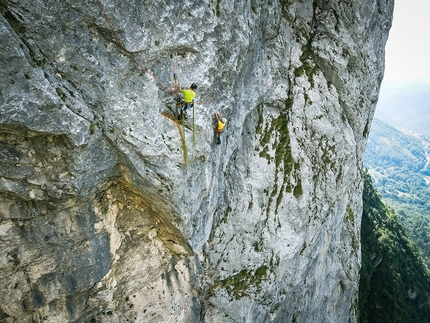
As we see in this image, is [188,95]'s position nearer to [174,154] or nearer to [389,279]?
[174,154]

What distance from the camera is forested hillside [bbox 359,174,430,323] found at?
4372cm

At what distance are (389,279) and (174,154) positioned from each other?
5217 centimetres

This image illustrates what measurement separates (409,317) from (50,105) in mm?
59126

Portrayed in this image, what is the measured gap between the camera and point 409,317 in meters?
45.1

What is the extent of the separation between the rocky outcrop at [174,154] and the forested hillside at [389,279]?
28.9m

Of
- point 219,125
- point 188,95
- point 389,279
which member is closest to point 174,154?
point 188,95

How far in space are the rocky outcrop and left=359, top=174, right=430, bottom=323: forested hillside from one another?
28.9 metres

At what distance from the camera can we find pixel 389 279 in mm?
47656

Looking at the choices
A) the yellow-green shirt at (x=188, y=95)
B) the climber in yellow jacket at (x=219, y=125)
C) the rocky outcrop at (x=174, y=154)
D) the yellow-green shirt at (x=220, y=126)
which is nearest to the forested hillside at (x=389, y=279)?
the rocky outcrop at (x=174, y=154)

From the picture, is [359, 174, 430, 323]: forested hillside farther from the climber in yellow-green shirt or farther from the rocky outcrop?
the climber in yellow-green shirt

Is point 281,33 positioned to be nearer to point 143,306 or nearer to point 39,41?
point 39,41

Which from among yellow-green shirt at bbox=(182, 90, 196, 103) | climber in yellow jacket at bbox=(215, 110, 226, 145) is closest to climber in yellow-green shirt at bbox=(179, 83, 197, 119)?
yellow-green shirt at bbox=(182, 90, 196, 103)

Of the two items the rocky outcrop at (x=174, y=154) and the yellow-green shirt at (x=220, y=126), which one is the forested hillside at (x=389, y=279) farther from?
the yellow-green shirt at (x=220, y=126)

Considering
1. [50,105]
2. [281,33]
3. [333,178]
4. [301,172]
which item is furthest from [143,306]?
[281,33]
